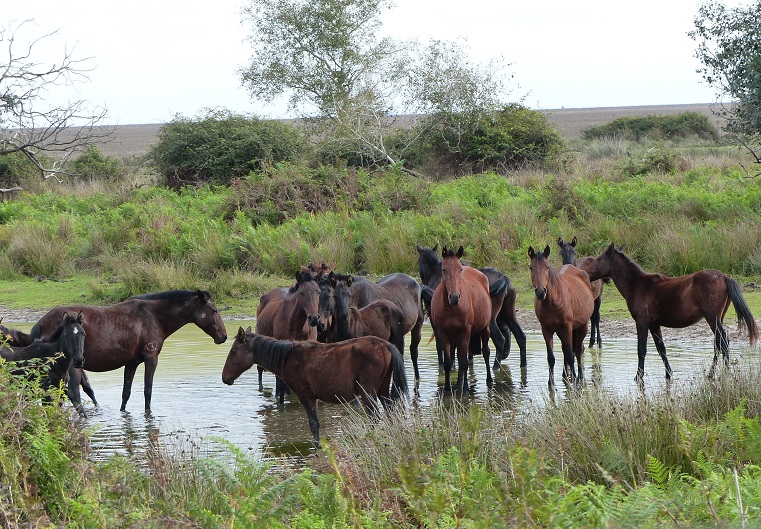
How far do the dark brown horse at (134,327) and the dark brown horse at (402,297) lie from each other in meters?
2.05

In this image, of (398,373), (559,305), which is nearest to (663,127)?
(559,305)

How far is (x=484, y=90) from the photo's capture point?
117ft

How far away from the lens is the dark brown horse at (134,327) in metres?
10.9

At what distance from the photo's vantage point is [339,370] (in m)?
8.99

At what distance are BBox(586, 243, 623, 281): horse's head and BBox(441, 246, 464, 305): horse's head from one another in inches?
87.0

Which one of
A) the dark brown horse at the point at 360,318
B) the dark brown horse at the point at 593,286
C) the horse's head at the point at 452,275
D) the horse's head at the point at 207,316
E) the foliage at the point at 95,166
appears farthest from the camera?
the foliage at the point at 95,166

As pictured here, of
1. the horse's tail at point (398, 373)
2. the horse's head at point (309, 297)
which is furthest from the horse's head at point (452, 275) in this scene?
the horse's tail at point (398, 373)

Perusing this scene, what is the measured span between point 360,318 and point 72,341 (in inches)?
134

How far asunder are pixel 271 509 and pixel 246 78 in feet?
146

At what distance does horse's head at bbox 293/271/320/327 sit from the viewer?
10.4 metres

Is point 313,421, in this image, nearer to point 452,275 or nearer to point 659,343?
point 452,275

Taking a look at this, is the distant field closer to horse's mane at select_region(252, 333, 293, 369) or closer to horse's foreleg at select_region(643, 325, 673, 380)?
horse's foreleg at select_region(643, 325, 673, 380)

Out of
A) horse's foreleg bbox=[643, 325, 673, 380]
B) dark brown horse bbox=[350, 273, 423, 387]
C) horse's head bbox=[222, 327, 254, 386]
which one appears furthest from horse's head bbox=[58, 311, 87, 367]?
horse's foreleg bbox=[643, 325, 673, 380]

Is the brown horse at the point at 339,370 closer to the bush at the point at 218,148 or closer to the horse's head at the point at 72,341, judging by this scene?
the horse's head at the point at 72,341
